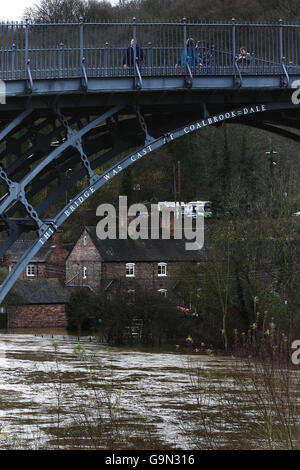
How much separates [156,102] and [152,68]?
0.74 m

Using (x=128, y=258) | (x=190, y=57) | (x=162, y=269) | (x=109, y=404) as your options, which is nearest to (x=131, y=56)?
(x=190, y=57)

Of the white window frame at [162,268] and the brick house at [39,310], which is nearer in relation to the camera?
the brick house at [39,310]

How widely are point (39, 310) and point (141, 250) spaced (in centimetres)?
865

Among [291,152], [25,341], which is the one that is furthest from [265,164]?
[25,341]

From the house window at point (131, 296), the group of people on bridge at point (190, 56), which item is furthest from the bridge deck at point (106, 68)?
the house window at point (131, 296)

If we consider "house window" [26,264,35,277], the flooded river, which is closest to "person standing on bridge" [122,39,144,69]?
the flooded river

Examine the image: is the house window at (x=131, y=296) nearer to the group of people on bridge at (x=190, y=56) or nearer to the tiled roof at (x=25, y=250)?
the tiled roof at (x=25, y=250)

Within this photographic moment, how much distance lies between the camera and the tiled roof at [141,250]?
2744 inches

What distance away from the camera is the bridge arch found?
18.4m

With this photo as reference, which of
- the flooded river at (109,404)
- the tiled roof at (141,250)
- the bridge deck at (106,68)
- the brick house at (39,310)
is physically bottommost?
the flooded river at (109,404)

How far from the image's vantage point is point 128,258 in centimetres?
6969

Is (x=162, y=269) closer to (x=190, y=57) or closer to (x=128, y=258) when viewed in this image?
(x=128, y=258)

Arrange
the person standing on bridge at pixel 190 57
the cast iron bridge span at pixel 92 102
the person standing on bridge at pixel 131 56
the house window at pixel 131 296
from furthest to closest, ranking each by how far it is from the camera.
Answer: the house window at pixel 131 296
the person standing on bridge at pixel 190 57
the person standing on bridge at pixel 131 56
the cast iron bridge span at pixel 92 102

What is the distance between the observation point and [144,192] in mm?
83562
